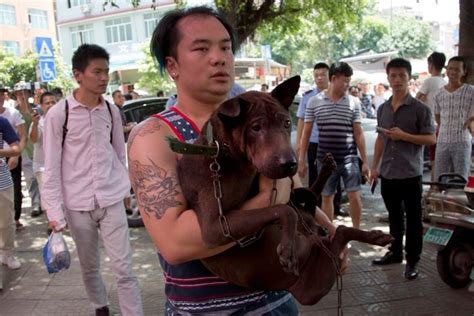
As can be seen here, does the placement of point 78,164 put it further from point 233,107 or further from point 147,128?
point 233,107

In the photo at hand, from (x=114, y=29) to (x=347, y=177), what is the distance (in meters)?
39.2

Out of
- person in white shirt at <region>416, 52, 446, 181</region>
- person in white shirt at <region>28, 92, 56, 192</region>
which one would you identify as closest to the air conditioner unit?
person in white shirt at <region>28, 92, 56, 192</region>

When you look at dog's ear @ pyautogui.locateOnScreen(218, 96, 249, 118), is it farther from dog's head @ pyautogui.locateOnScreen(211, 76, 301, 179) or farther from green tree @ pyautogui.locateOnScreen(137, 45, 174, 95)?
green tree @ pyautogui.locateOnScreen(137, 45, 174, 95)

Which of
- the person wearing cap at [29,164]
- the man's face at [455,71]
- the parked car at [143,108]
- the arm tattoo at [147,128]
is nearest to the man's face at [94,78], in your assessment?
the arm tattoo at [147,128]

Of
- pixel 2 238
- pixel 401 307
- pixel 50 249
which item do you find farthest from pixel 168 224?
pixel 2 238

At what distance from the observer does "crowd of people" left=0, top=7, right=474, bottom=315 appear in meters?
1.73

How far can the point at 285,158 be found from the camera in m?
1.40

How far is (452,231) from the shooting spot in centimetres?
445

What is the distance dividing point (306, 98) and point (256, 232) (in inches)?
232

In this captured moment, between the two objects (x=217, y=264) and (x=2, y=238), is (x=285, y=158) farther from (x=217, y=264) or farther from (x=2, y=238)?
(x=2, y=238)

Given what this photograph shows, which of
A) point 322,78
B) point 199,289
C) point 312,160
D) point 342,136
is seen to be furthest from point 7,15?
point 199,289

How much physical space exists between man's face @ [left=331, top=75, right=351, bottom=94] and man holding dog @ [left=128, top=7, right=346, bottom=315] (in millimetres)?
4151

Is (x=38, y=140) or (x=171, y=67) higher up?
(x=171, y=67)

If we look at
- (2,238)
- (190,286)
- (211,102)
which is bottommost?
(2,238)
